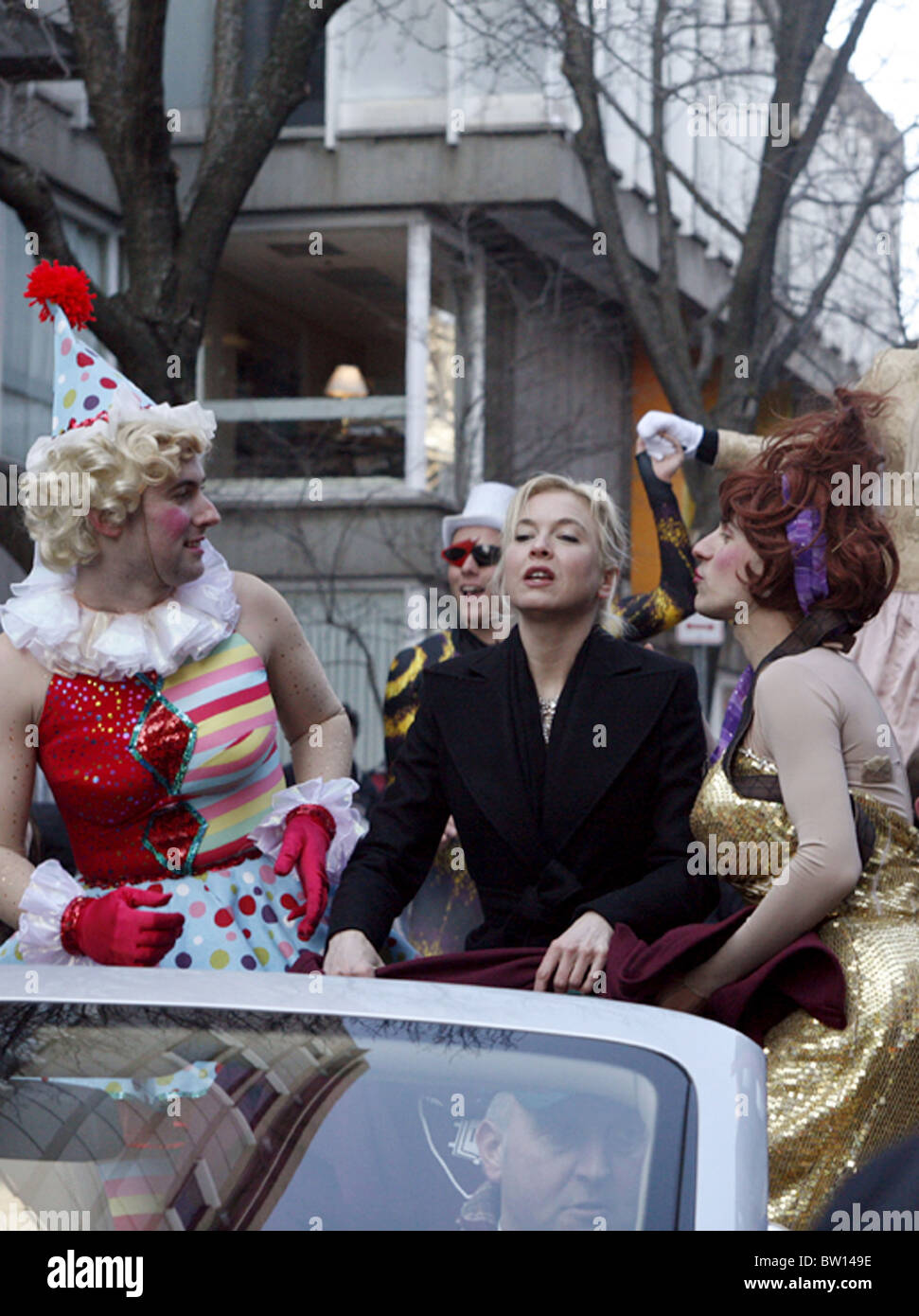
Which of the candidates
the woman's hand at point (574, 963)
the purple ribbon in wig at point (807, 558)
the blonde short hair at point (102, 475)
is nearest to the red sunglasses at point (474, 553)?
the blonde short hair at point (102, 475)

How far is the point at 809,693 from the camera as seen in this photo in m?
3.40

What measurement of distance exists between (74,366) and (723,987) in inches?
80.5

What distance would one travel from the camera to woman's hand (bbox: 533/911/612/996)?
338cm

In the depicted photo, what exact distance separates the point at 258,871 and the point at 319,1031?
1.62m

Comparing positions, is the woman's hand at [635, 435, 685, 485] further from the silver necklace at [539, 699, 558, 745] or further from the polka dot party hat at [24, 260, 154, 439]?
the polka dot party hat at [24, 260, 154, 439]

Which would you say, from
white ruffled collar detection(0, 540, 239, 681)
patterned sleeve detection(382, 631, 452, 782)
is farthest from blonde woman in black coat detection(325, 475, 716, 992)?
patterned sleeve detection(382, 631, 452, 782)

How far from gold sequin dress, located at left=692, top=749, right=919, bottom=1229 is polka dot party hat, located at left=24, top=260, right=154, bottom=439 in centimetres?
171

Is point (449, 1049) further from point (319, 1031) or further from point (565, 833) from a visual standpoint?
point (565, 833)

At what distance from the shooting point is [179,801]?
13.3 feet

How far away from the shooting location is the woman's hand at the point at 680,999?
334 cm

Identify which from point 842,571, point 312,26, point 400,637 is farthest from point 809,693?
point 400,637

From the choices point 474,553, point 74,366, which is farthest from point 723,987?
point 474,553

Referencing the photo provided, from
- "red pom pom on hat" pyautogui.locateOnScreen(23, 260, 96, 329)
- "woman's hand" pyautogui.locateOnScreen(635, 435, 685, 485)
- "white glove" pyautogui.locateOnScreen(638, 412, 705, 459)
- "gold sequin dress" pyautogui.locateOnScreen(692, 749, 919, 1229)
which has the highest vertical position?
"red pom pom on hat" pyautogui.locateOnScreen(23, 260, 96, 329)

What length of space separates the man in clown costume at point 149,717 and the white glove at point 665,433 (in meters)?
1.20
